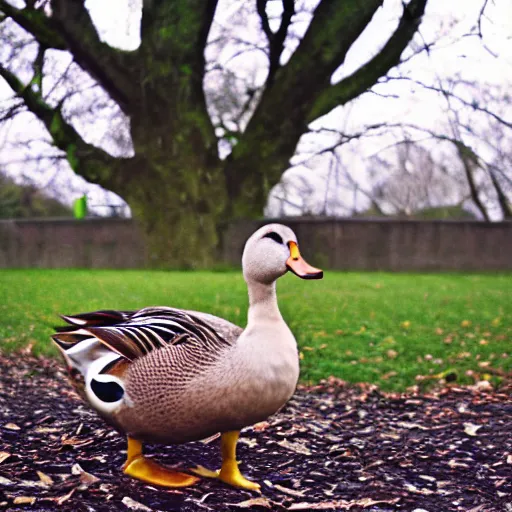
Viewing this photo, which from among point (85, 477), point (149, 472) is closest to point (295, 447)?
point (149, 472)

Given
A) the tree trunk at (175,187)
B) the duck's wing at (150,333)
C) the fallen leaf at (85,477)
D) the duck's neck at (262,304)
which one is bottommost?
the fallen leaf at (85,477)

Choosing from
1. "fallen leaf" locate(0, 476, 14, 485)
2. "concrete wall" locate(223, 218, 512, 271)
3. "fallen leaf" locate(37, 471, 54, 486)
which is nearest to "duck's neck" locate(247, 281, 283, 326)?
"fallen leaf" locate(37, 471, 54, 486)

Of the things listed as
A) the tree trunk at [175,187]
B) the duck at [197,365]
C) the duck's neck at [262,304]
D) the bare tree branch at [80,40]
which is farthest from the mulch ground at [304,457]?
the bare tree branch at [80,40]

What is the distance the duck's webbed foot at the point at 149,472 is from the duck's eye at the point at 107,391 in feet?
0.72

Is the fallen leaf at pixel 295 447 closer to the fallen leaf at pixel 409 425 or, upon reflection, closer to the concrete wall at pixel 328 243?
the fallen leaf at pixel 409 425

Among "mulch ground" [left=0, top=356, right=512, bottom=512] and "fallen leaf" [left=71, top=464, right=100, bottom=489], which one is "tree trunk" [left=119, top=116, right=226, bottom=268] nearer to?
"mulch ground" [left=0, top=356, right=512, bottom=512]

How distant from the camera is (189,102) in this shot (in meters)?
6.79

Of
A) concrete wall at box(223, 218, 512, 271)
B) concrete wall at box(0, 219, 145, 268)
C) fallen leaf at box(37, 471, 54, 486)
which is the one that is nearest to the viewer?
fallen leaf at box(37, 471, 54, 486)

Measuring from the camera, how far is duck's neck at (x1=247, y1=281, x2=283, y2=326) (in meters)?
2.02

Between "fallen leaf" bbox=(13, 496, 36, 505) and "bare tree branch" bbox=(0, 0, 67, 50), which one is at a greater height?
"bare tree branch" bbox=(0, 0, 67, 50)

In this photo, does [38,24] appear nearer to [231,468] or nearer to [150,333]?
[150,333]

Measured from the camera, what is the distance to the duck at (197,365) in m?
1.93

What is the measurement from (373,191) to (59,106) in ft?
12.8

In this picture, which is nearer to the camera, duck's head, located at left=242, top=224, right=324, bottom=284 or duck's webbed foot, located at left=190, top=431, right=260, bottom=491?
duck's head, located at left=242, top=224, right=324, bottom=284
